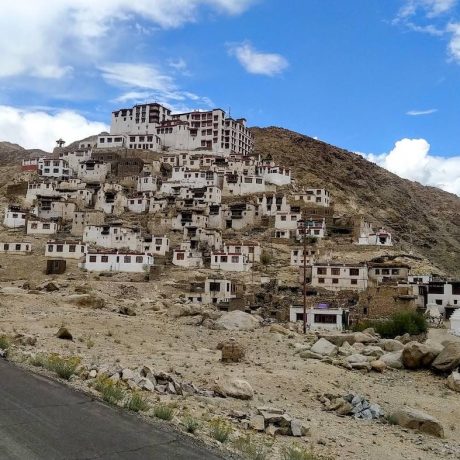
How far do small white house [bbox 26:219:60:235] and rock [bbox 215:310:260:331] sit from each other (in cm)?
4435

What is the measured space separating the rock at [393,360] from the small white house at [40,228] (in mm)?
59172

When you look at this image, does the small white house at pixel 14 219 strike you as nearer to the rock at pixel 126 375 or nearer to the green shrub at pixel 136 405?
the rock at pixel 126 375

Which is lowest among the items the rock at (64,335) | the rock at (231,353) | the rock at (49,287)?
the rock at (231,353)

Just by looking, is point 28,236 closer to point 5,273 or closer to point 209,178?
point 5,273

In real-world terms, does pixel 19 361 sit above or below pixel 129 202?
below

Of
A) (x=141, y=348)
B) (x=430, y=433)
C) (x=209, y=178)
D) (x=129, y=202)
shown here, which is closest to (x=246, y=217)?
(x=209, y=178)

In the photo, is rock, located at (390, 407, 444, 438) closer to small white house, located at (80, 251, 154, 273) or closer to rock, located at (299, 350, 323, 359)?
rock, located at (299, 350, 323, 359)

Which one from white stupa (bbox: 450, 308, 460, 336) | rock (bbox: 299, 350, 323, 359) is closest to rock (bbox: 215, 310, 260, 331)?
rock (bbox: 299, 350, 323, 359)

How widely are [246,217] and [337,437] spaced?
70.0 m

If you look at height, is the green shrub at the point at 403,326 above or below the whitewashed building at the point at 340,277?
below

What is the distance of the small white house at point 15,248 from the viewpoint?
65.6m

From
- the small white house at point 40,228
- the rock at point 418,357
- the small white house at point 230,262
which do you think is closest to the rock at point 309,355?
the rock at point 418,357

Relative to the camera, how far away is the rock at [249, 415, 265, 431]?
10.6 meters

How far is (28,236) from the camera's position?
238 feet
